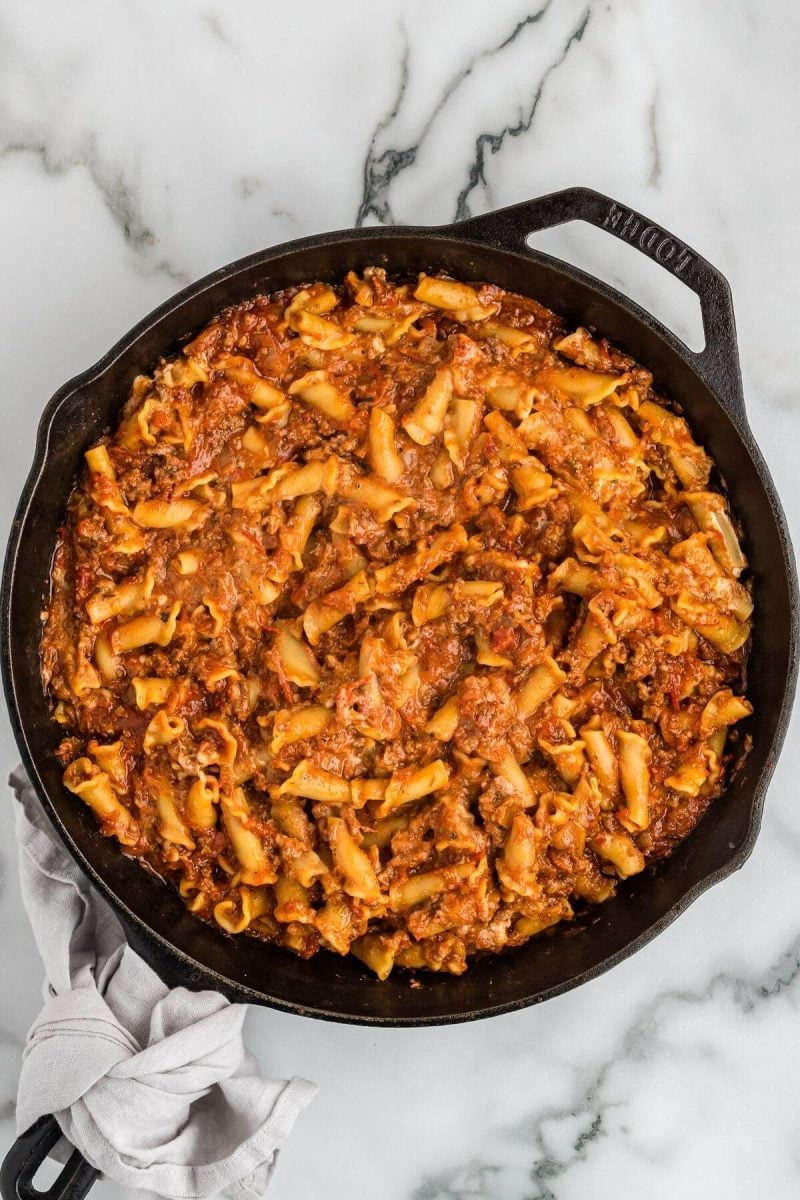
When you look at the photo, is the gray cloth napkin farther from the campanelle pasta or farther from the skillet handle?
the skillet handle

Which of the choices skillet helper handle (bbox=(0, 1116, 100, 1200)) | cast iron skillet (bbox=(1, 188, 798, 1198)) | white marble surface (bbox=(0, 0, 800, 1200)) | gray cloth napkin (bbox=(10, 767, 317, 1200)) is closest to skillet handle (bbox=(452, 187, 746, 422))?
cast iron skillet (bbox=(1, 188, 798, 1198))

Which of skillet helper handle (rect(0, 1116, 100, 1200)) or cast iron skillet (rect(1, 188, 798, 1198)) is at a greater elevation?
cast iron skillet (rect(1, 188, 798, 1198))

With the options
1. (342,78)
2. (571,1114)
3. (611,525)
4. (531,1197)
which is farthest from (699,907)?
(342,78)

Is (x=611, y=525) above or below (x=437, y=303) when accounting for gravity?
below

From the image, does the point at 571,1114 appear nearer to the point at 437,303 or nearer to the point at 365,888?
the point at 365,888

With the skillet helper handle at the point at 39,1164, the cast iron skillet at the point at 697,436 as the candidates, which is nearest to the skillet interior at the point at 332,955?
the cast iron skillet at the point at 697,436

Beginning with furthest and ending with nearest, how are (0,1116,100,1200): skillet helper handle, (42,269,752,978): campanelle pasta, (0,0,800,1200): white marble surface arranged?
(0,0,800,1200): white marble surface
(42,269,752,978): campanelle pasta
(0,1116,100,1200): skillet helper handle

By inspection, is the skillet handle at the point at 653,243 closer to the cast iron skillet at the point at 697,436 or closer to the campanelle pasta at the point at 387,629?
the cast iron skillet at the point at 697,436
